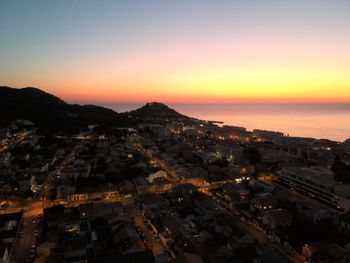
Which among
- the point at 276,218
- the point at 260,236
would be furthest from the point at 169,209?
the point at 276,218

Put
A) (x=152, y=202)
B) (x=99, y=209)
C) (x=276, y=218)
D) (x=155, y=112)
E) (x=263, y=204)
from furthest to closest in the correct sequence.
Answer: (x=155, y=112), (x=152, y=202), (x=263, y=204), (x=99, y=209), (x=276, y=218)

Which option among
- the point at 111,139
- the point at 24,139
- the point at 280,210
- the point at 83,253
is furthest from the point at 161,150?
the point at 83,253

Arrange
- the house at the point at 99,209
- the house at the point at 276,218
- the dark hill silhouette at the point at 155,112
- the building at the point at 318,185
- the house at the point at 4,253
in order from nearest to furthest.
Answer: the house at the point at 4,253 → the house at the point at 276,218 → the house at the point at 99,209 → the building at the point at 318,185 → the dark hill silhouette at the point at 155,112

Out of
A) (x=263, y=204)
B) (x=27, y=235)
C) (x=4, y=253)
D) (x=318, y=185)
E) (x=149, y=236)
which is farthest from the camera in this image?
(x=318, y=185)

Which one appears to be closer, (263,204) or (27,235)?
(27,235)

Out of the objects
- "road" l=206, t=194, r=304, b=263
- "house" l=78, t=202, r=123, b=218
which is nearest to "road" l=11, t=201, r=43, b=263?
"house" l=78, t=202, r=123, b=218

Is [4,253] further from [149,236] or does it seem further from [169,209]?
[169,209]

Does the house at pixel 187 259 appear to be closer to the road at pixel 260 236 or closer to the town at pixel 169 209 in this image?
the town at pixel 169 209

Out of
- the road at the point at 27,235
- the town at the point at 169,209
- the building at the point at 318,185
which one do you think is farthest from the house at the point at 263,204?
the road at the point at 27,235

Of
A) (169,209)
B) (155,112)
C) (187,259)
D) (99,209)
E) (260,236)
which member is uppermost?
(155,112)
